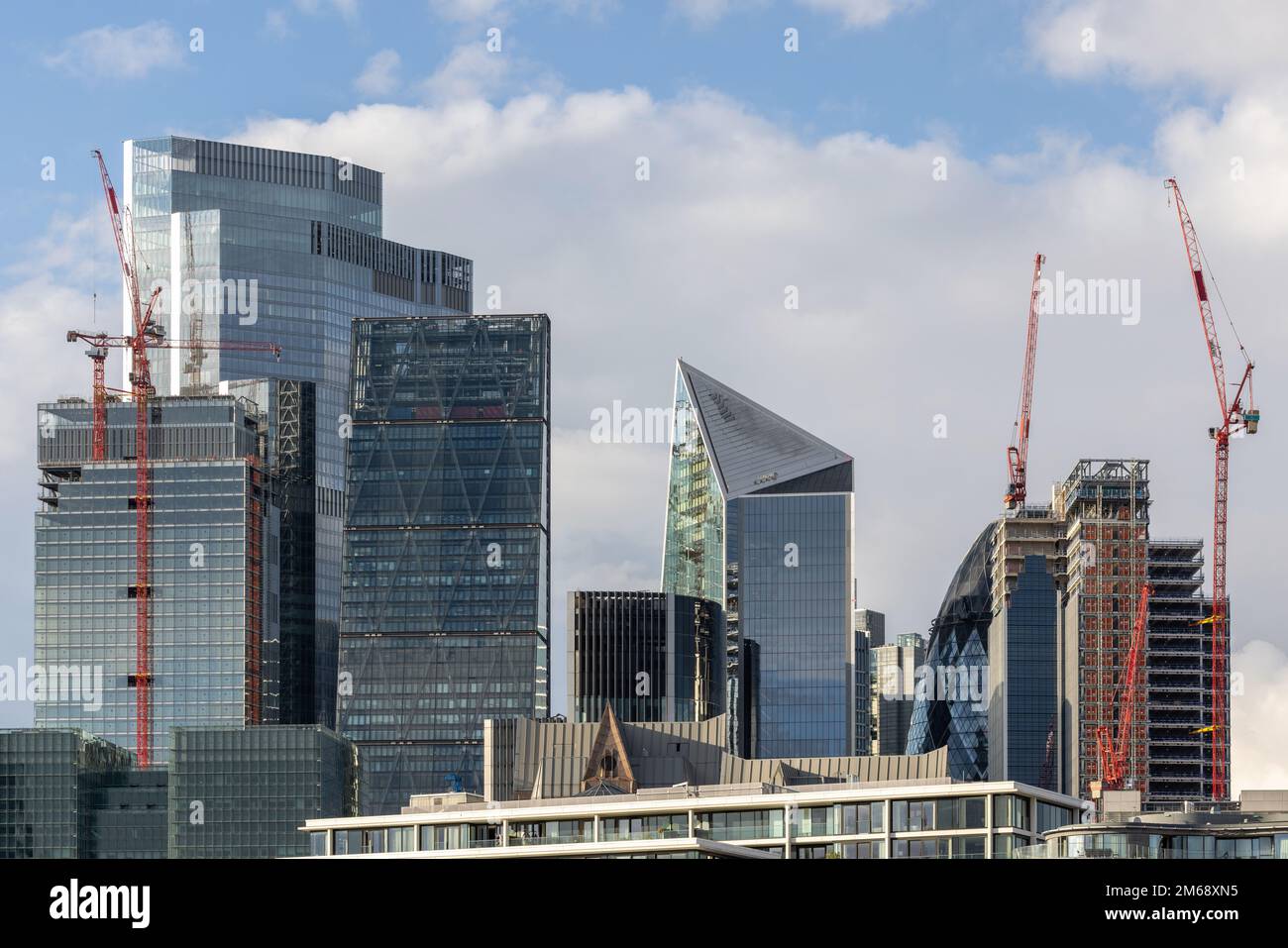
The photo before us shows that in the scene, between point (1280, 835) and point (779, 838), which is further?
point (779, 838)
